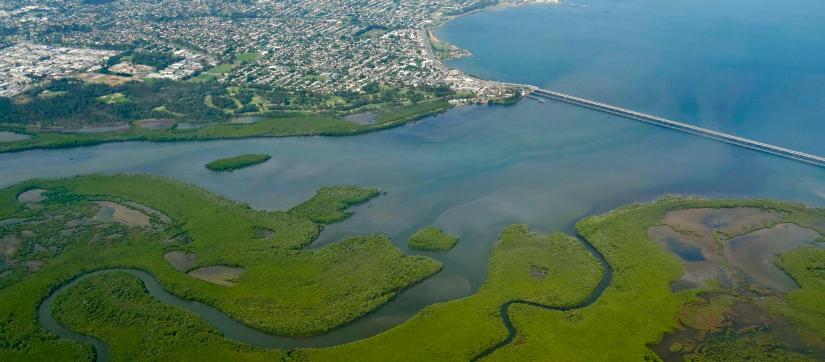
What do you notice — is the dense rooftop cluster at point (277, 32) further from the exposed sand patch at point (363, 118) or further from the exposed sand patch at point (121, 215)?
the exposed sand patch at point (121, 215)

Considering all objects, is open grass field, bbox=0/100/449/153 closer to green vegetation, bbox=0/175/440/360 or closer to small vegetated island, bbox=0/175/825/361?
green vegetation, bbox=0/175/440/360

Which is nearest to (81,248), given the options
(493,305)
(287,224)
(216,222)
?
(216,222)

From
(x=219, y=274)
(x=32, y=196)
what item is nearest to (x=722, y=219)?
(x=219, y=274)

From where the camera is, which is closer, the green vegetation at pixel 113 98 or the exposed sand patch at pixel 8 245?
the exposed sand patch at pixel 8 245

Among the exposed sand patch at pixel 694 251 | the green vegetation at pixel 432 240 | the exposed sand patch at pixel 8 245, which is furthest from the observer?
the green vegetation at pixel 432 240

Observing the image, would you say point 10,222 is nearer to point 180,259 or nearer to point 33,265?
point 33,265

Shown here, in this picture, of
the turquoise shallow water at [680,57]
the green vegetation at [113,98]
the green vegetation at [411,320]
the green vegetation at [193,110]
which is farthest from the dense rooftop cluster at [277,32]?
the green vegetation at [411,320]

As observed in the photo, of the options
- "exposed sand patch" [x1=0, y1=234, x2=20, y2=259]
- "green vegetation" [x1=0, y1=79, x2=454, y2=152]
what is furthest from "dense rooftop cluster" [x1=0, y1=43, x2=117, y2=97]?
"exposed sand patch" [x1=0, y1=234, x2=20, y2=259]
